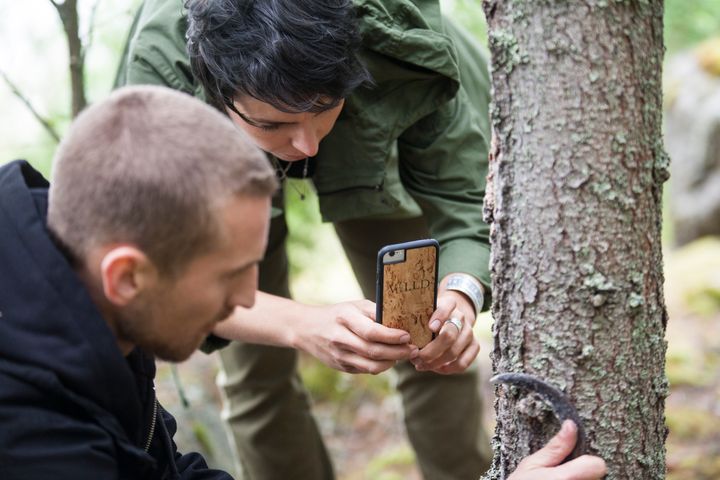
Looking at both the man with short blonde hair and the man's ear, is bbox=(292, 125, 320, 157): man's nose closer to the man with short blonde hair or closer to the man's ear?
the man with short blonde hair

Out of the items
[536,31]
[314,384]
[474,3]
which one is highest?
[474,3]

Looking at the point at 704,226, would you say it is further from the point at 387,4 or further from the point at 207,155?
the point at 207,155

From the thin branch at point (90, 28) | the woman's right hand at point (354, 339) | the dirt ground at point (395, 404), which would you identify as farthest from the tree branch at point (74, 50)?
the dirt ground at point (395, 404)

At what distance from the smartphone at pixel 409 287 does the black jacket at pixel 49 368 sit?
2.46 feet

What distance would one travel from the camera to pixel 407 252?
2.12 m

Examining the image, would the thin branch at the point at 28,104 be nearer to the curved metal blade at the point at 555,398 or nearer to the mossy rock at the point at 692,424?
the curved metal blade at the point at 555,398

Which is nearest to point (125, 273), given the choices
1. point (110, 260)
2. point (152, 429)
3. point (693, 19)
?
point (110, 260)

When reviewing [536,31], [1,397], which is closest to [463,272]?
[536,31]

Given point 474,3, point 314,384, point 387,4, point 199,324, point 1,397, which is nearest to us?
point 1,397

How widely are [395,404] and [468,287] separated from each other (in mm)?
3071

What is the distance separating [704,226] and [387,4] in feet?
19.4

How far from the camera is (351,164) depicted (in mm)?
2738

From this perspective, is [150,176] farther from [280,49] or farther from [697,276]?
[697,276]

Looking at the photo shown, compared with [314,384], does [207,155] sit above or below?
above
